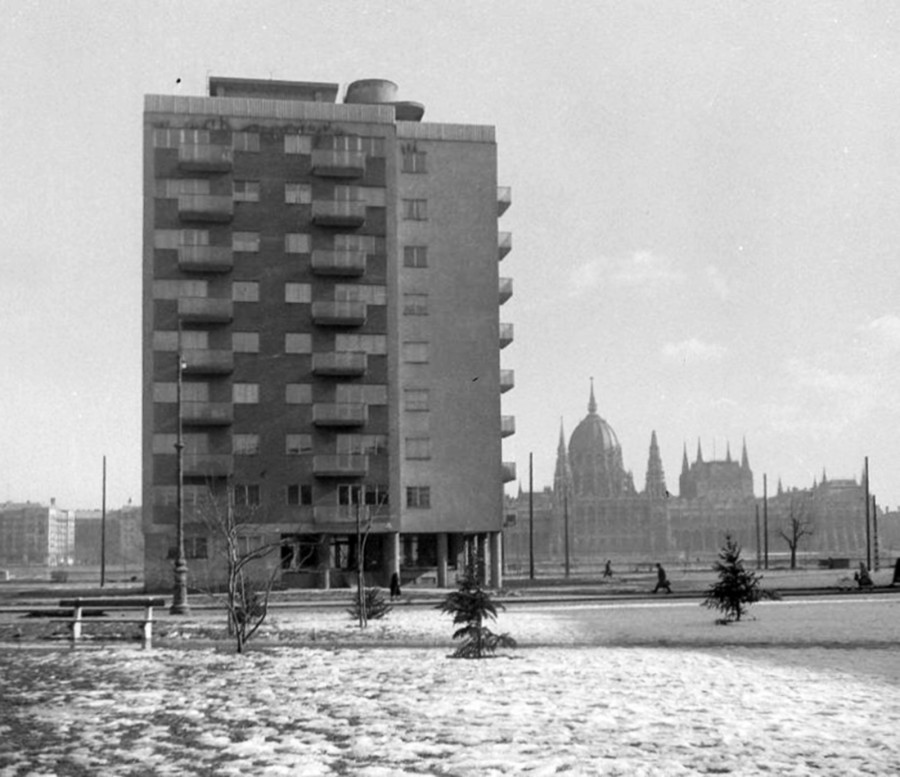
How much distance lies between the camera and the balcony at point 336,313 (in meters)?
74.9

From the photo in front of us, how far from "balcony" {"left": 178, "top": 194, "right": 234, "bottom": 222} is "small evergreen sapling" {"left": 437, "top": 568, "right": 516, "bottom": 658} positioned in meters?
55.4

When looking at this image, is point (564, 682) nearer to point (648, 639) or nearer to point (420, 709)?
point (420, 709)

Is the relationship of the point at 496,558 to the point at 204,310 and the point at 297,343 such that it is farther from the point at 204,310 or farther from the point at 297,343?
the point at 204,310

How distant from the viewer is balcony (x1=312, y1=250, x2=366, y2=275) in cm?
7503

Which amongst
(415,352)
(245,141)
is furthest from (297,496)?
(245,141)

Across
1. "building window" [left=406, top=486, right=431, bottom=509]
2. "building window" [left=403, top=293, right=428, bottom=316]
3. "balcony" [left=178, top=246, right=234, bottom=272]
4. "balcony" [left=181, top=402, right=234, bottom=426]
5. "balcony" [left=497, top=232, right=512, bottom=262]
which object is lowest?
"building window" [left=406, top=486, right=431, bottom=509]

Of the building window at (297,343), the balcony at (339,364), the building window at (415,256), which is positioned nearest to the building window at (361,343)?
the balcony at (339,364)

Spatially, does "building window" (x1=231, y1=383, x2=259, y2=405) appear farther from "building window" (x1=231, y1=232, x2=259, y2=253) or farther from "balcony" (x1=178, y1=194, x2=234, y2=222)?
"balcony" (x1=178, y1=194, x2=234, y2=222)

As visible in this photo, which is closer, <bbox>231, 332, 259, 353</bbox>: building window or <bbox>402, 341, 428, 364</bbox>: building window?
<bbox>231, 332, 259, 353</bbox>: building window

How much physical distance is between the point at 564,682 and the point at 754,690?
2482 mm

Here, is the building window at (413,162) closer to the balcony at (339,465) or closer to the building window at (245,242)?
the building window at (245,242)

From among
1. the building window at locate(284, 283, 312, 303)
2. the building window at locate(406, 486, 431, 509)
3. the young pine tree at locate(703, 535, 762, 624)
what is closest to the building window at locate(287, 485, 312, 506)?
the building window at locate(406, 486, 431, 509)

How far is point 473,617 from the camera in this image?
69.8ft

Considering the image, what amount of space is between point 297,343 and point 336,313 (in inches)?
118
